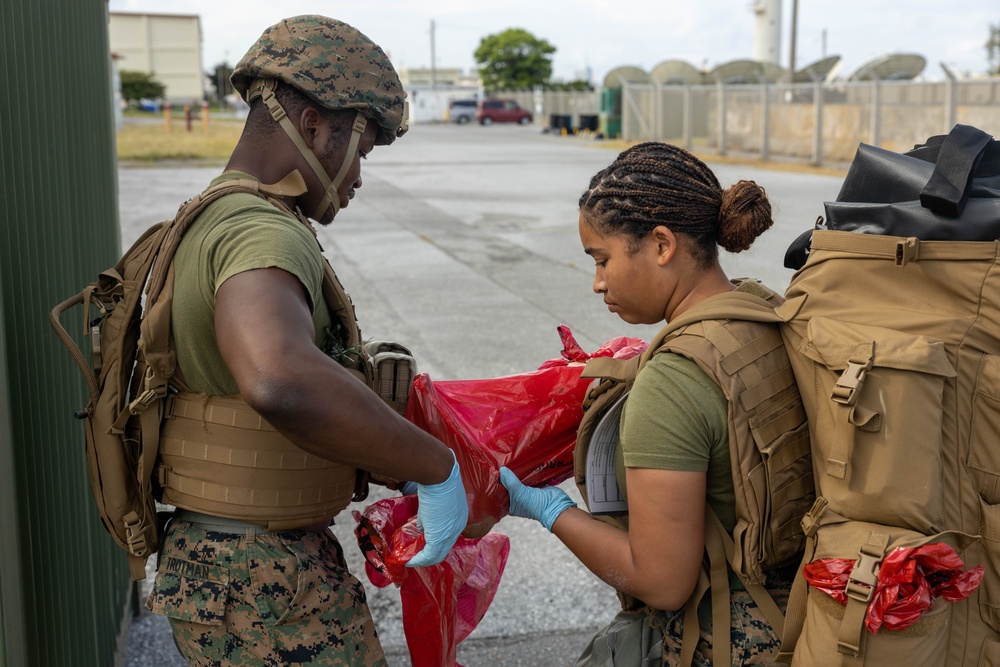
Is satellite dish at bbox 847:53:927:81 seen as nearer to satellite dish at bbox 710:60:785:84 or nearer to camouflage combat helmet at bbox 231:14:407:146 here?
satellite dish at bbox 710:60:785:84

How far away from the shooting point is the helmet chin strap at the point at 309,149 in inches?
73.7

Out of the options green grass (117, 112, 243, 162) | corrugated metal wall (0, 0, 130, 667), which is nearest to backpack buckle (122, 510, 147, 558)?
corrugated metal wall (0, 0, 130, 667)

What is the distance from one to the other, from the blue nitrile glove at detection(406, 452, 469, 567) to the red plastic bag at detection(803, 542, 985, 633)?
667mm

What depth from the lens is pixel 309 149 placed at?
1898 mm

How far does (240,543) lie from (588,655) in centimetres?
77

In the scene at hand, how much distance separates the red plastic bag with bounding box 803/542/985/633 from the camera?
1.49m

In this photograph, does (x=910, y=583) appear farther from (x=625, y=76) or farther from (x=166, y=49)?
(x=166, y=49)

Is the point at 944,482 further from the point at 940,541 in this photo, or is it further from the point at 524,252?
the point at 524,252

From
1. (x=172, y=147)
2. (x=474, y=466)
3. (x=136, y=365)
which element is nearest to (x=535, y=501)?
(x=474, y=466)

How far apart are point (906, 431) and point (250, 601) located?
3.91 feet

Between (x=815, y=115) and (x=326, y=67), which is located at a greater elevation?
(x=815, y=115)

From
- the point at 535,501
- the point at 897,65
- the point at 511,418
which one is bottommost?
the point at 535,501

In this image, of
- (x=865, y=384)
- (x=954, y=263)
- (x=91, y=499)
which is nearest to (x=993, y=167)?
(x=954, y=263)

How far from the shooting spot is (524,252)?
11586 millimetres
